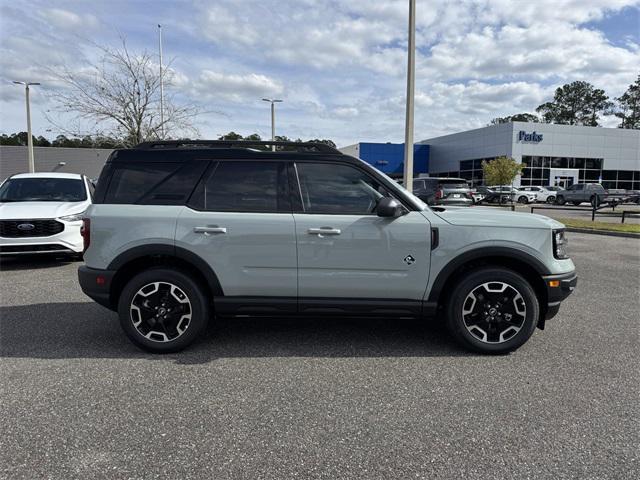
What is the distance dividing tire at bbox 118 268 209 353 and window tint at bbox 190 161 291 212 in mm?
746

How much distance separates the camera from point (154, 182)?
404 centimetres

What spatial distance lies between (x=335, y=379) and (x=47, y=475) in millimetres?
1991

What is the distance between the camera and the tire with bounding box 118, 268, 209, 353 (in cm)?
394

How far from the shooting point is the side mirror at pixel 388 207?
12.4 feet

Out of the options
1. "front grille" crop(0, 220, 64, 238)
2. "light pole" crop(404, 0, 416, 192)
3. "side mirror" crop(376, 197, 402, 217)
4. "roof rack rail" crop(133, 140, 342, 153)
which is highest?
"light pole" crop(404, 0, 416, 192)

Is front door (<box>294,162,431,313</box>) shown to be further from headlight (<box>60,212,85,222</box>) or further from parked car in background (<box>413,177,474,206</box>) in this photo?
parked car in background (<box>413,177,474,206</box>)

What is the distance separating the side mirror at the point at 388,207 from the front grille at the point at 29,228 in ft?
21.0

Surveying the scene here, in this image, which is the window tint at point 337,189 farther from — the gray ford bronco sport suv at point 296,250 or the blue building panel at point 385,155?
the blue building panel at point 385,155

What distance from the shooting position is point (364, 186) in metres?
4.02

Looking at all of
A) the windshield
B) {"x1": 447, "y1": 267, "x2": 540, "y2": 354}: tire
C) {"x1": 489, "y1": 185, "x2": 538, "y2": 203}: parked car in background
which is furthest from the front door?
{"x1": 489, "y1": 185, "x2": 538, "y2": 203}: parked car in background

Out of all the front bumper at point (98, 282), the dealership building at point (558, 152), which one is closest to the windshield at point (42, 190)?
the front bumper at point (98, 282)

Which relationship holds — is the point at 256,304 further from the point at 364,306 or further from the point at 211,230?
the point at 364,306

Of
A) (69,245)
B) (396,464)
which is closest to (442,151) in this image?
(69,245)

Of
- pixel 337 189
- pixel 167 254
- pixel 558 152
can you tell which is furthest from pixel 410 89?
pixel 558 152
